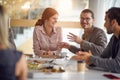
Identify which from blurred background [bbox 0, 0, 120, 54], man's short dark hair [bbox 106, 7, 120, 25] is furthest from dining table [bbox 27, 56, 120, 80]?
blurred background [bbox 0, 0, 120, 54]

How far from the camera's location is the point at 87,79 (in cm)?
201

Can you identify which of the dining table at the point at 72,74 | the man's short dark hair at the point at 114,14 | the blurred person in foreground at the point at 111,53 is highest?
the man's short dark hair at the point at 114,14

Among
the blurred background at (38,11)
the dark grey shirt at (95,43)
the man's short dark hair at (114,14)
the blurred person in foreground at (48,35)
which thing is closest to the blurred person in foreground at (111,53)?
the man's short dark hair at (114,14)

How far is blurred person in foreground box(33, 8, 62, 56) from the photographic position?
346cm

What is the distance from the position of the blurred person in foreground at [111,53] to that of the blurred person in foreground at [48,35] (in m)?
0.92

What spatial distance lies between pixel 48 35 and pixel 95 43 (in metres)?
0.74

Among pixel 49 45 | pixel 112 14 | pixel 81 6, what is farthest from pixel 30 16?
pixel 112 14

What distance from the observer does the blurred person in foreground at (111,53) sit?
2328 millimetres

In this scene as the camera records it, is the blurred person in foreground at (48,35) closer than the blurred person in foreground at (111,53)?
No

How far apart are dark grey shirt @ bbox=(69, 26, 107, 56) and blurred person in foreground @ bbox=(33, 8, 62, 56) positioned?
0.49 meters

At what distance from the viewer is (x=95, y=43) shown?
311cm

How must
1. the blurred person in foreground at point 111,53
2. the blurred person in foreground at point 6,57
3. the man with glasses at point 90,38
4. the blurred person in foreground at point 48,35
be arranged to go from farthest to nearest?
the blurred person in foreground at point 48,35
the man with glasses at point 90,38
the blurred person in foreground at point 111,53
the blurred person in foreground at point 6,57

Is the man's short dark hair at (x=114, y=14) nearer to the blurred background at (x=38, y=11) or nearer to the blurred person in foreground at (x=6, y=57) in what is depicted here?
the blurred person in foreground at (x=6, y=57)

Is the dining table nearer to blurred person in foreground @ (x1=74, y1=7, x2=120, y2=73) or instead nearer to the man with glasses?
blurred person in foreground @ (x1=74, y1=7, x2=120, y2=73)
